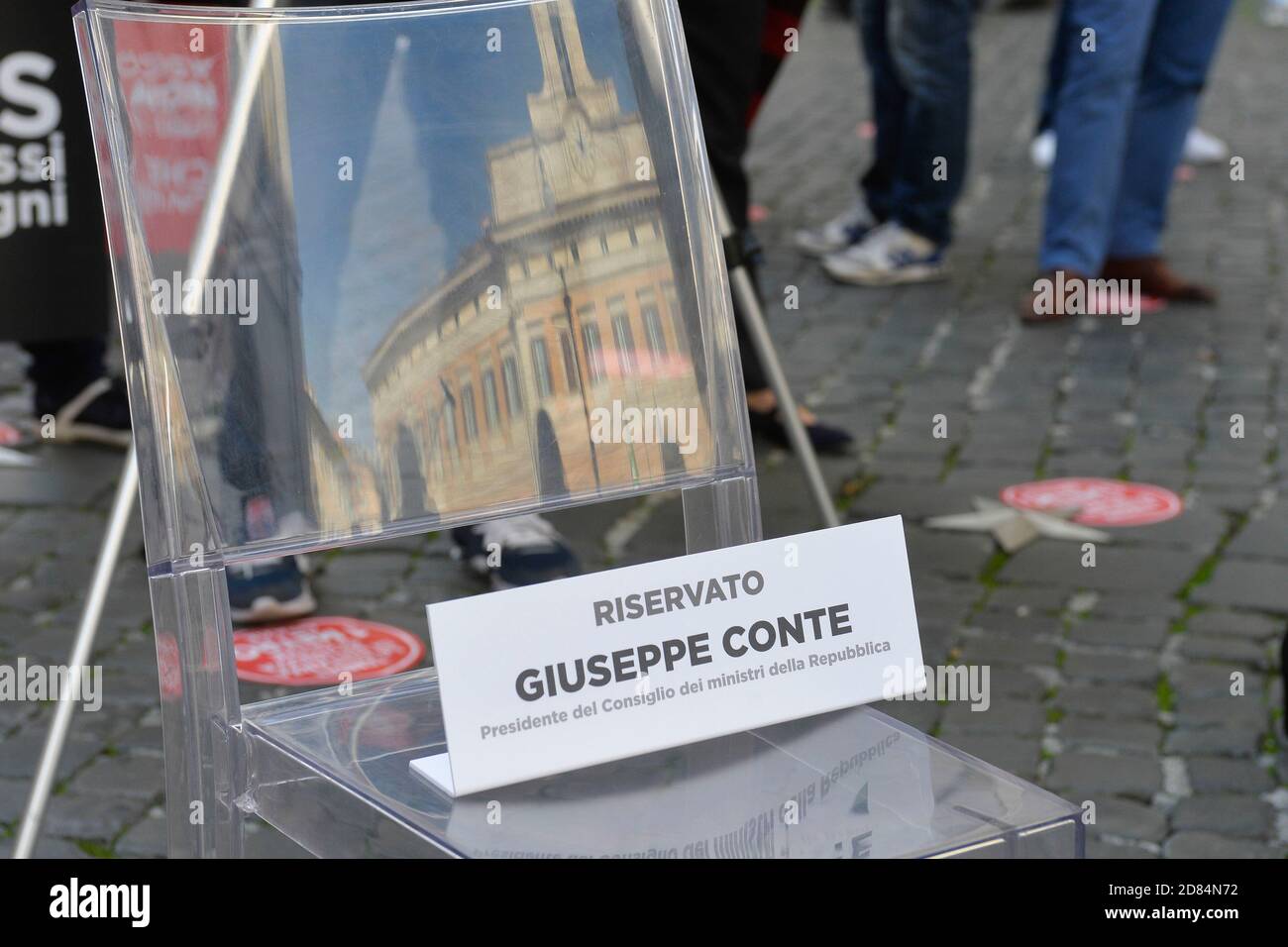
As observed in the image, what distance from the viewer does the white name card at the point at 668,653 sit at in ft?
4.33

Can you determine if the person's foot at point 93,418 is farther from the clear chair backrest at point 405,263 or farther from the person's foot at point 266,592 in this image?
the clear chair backrest at point 405,263

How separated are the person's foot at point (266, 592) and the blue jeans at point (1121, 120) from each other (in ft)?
10.00

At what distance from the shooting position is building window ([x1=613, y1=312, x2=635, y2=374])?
165 centimetres

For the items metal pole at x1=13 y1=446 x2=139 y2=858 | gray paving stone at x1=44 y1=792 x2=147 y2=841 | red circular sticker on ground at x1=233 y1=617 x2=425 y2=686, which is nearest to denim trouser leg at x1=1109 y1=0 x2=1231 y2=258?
red circular sticker on ground at x1=233 y1=617 x2=425 y2=686

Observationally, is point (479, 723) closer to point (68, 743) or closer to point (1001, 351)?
point (68, 743)

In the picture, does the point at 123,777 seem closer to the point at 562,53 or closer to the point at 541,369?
the point at 541,369

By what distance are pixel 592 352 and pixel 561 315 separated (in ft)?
0.16

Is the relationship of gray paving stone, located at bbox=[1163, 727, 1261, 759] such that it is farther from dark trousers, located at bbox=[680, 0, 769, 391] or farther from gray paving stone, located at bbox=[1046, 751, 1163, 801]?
dark trousers, located at bbox=[680, 0, 769, 391]

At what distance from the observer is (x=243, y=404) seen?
4.80ft

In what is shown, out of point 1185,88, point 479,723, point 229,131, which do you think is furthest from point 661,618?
point 1185,88

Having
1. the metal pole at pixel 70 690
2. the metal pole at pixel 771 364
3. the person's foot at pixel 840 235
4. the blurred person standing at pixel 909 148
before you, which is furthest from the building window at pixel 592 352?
the person's foot at pixel 840 235

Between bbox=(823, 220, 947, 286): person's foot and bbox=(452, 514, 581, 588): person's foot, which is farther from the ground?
bbox=(823, 220, 947, 286): person's foot

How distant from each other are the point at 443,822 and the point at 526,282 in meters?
0.56

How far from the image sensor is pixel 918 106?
5.45 m
